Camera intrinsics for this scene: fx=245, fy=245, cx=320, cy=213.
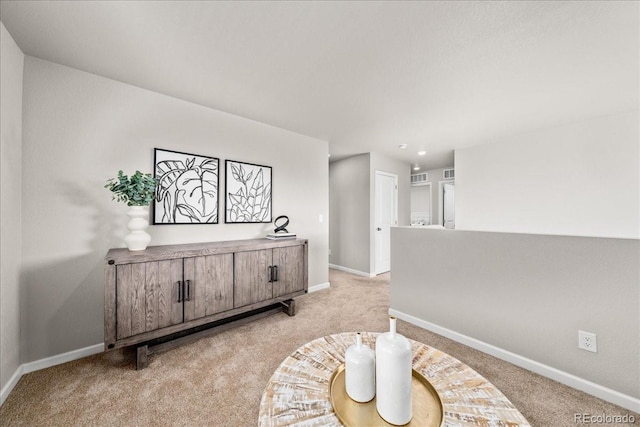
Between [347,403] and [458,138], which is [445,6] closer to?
[347,403]

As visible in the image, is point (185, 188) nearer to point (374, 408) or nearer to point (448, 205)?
point (374, 408)

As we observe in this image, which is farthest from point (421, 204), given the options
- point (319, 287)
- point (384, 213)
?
point (319, 287)

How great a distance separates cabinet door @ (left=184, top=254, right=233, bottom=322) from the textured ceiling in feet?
5.39

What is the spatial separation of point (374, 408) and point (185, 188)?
2.52 m

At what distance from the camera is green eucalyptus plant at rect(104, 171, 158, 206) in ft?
6.50

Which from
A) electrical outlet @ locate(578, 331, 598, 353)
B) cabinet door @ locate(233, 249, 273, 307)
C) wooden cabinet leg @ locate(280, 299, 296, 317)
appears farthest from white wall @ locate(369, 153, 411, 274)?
electrical outlet @ locate(578, 331, 598, 353)

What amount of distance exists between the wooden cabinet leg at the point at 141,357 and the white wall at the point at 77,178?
594 millimetres

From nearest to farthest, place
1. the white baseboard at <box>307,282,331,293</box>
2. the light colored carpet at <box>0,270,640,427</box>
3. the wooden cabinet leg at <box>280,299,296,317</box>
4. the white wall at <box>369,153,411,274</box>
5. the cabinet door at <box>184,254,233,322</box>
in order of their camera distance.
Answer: the light colored carpet at <box>0,270,640,427</box> → the cabinet door at <box>184,254,233,322</box> → the wooden cabinet leg at <box>280,299,296,317</box> → the white baseboard at <box>307,282,331,293</box> → the white wall at <box>369,153,411,274</box>

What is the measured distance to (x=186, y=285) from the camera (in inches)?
83.0

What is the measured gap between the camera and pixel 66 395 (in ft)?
5.30

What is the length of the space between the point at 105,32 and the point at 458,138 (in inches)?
170

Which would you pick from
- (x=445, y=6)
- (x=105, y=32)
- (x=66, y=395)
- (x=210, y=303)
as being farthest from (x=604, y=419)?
(x=105, y=32)

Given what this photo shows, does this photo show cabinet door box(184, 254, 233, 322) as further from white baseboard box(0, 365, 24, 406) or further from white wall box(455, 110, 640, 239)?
white wall box(455, 110, 640, 239)

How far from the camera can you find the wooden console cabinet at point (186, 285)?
1.80m
